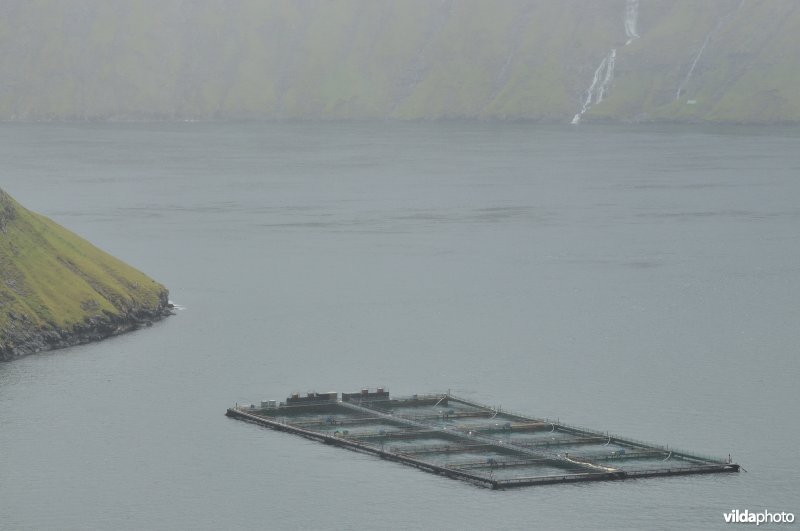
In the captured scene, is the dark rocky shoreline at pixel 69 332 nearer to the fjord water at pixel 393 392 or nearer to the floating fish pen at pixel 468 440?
the fjord water at pixel 393 392

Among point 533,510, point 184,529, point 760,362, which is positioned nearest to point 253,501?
point 184,529

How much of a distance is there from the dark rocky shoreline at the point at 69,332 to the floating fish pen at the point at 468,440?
3044cm

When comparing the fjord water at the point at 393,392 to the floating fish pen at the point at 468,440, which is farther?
the floating fish pen at the point at 468,440

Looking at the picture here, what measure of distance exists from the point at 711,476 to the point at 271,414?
39284mm

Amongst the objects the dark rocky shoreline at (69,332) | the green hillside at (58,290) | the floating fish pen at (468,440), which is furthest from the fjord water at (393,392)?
the green hillside at (58,290)

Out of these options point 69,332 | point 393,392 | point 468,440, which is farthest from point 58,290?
point 468,440

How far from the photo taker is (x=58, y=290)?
6471 inches

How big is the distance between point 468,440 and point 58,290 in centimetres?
5832

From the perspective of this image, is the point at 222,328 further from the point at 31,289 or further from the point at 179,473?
the point at 179,473

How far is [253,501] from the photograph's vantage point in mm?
111375

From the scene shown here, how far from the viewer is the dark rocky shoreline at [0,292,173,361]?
153500mm

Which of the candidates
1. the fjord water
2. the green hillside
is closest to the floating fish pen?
the fjord water

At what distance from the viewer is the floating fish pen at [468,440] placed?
383 ft

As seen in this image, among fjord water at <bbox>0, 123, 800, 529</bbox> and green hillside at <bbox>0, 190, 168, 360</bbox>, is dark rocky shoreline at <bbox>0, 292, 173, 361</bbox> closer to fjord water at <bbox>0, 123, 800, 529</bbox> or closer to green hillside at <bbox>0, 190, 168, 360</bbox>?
green hillside at <bbox>0, 190, 168, 360</bbox>
